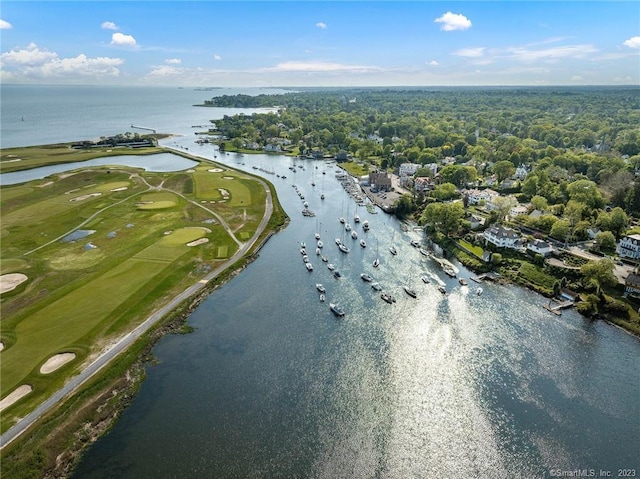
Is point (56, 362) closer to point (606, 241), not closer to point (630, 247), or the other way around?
point (606, 241)

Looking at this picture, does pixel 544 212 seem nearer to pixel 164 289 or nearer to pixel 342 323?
pixel 342 323

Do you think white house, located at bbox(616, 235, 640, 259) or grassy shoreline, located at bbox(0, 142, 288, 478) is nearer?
grassy shoreline, located at bbox(0, 142, 288, 478)

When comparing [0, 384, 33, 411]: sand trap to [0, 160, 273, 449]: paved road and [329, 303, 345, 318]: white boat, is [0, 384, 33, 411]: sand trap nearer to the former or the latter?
[0, 160, 273, 449]: paved road

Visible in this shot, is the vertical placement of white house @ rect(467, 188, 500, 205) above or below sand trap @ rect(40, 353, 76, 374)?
below

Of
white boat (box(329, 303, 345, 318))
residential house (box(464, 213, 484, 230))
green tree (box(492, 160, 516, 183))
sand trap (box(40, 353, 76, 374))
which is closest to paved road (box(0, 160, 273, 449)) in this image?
sand trap (box(40, 353, 76, 374))

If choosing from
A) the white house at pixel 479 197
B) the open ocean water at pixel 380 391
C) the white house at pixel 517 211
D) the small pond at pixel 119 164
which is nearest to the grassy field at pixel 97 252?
the open ocean water at pixel 380 391

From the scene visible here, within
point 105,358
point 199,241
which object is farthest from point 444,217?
point 105,358
